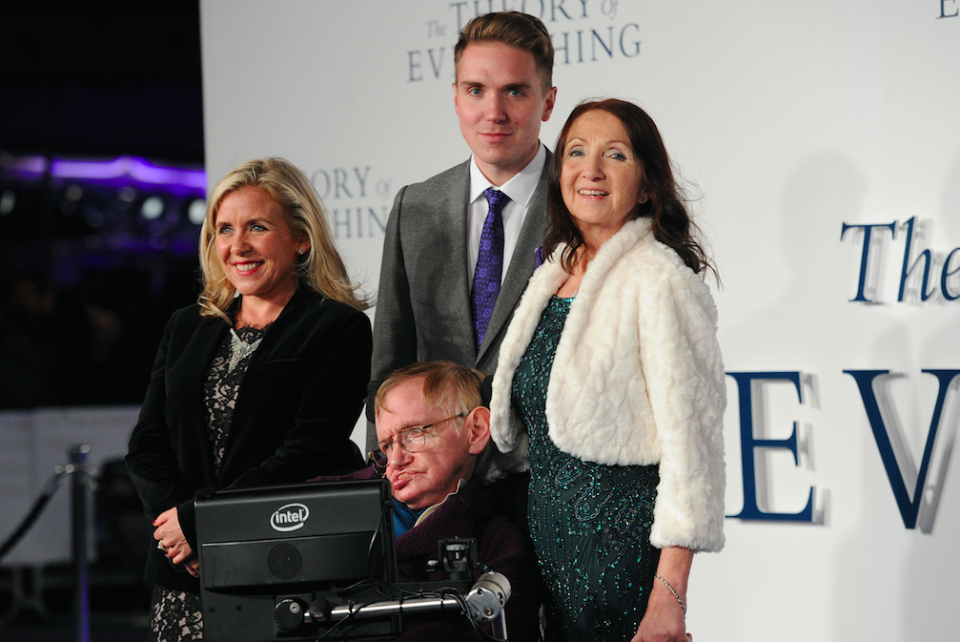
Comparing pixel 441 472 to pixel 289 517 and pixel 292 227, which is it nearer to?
pixel 289 517

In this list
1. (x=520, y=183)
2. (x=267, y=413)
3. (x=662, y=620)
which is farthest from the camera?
(x=520, y=183)

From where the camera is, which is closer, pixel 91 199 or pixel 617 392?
pixel 617 392

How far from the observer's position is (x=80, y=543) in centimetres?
456

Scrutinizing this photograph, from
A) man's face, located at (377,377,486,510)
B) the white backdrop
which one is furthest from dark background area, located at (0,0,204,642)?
man's face, located at (377,377,486,510)

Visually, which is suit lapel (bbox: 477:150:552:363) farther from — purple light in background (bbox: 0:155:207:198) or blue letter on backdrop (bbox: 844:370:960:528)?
purple light in background (bbox: 0:155:207:198)

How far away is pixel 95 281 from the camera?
7.34m

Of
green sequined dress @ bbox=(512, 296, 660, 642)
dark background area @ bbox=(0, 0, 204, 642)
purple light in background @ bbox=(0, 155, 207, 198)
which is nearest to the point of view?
green sequined dress @ bbox=(512, 296, 660, 642)

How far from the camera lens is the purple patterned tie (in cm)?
244

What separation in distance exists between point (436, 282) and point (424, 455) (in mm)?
535

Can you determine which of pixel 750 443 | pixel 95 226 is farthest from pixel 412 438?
pixel 95 226

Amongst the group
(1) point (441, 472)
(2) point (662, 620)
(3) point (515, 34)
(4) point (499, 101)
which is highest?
(3) point (515, 34)

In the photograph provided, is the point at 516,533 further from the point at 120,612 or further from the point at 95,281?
the point at 95,281

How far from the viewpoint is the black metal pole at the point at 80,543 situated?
4488 mm

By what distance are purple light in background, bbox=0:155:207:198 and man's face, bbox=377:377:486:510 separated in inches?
241
